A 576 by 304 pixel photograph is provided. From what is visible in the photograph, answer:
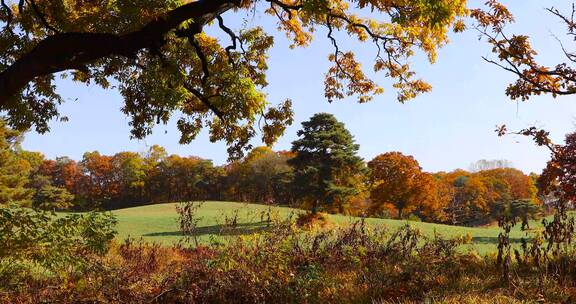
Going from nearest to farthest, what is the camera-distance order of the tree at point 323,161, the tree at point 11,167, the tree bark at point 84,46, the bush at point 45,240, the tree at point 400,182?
the bush at point 45,240 → the tree bark at point 84,46 → the tree at point 323,161 → the tree at point 11,167 → the tree at point 400,182

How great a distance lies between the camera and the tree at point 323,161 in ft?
104

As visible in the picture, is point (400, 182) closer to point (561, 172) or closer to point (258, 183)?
point (258, 183)

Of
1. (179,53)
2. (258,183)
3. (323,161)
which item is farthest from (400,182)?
(179,53)

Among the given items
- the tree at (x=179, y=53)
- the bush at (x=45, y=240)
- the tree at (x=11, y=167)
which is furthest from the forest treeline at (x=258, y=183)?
the bush at (x=45, y=240)

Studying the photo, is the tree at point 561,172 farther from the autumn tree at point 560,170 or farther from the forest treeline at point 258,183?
the forest treeline at point 258,183

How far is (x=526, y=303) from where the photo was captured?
5086 mm

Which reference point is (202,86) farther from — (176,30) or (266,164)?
(266,164)

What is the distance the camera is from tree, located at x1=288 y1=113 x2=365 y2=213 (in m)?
31.8

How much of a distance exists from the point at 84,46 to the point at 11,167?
4392 centimetres

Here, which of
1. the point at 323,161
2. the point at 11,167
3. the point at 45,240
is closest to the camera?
the point at 45,240

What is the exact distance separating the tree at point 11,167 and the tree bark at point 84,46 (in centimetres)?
3629

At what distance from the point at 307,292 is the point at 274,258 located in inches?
55.0

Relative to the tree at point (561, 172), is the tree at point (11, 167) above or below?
above

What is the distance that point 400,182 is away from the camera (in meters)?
45.9
